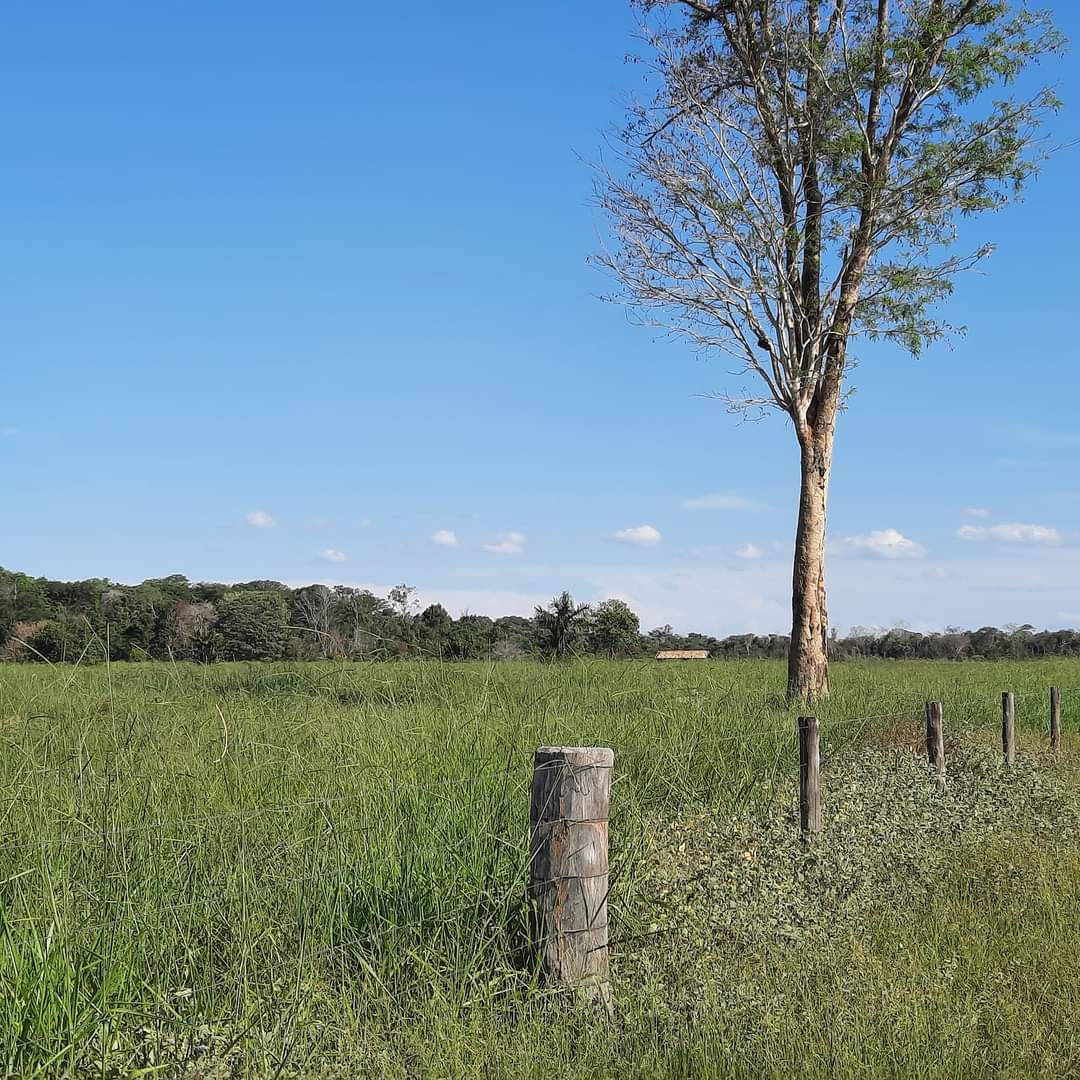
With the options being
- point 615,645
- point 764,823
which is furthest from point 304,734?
point 615,645

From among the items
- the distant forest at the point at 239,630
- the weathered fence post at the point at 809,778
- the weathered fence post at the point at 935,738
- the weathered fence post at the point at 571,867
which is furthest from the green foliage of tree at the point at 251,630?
the weathered fence post at the point at 935,738

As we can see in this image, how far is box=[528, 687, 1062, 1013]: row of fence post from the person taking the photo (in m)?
5.41

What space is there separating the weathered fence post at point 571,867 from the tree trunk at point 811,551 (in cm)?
1311

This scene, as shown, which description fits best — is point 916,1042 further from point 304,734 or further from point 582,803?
point 304,734

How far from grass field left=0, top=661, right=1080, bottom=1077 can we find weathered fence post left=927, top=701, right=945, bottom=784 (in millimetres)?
1584

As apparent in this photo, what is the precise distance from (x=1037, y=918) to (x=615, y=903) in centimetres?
331

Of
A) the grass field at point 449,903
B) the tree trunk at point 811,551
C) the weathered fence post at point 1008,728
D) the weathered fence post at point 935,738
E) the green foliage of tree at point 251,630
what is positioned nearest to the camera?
the grass field at point 449,903

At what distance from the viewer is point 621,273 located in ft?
63.1

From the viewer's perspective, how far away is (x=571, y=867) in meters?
5.46

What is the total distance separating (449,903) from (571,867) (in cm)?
72

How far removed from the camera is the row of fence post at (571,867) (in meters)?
5.41

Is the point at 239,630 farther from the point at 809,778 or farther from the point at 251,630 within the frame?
the point at 809,778

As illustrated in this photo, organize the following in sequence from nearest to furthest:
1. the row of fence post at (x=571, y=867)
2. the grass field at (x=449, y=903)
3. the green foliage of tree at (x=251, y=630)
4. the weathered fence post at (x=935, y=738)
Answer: the grass field at (x=449, y=903)
the row of fence post at (x=571, y=867)
the green foliage of tree at (x=251, y=630)
the weathered fence post at (x=935, y=738)

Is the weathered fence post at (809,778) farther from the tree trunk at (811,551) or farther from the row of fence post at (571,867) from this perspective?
the tree trunk at (811,551)
